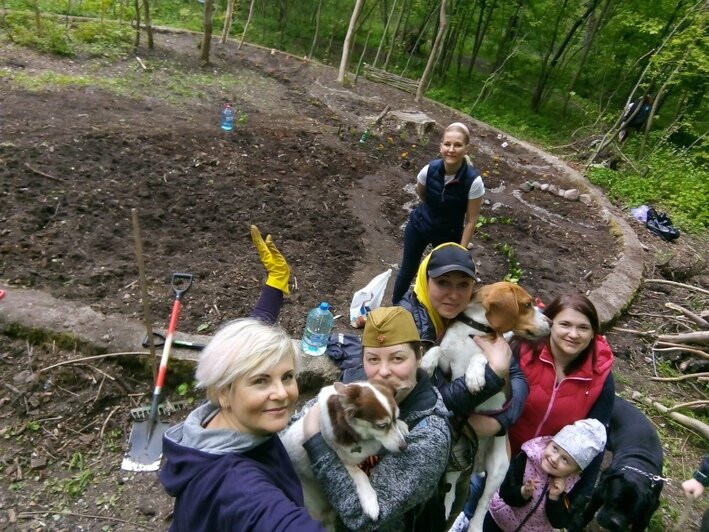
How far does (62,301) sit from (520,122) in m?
16.5

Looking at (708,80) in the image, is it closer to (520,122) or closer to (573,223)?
(520,122)

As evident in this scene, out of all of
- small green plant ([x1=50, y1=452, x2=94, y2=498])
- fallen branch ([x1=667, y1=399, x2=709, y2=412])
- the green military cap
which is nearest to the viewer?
the green military cap

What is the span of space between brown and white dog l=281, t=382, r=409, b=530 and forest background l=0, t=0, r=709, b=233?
32.3 ft

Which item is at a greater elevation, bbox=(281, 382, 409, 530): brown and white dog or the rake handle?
bbox=(281, 382, 409, 530): brown and white dog

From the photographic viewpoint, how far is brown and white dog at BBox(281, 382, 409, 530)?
1.69 metres

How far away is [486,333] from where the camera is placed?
91.3 inches

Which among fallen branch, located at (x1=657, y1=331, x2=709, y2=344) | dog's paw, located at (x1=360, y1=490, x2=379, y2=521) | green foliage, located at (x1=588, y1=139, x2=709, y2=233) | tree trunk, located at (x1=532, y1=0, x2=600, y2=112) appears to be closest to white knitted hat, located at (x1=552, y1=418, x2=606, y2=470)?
dog's paw, located at (x1=360, y1=490, x2=379, y2=521)

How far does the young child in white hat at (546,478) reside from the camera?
2357 mm

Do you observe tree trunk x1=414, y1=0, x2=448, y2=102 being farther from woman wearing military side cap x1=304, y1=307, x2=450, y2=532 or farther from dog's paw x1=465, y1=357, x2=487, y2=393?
woman wearing military side cap x1=304, y1=307, x2=450, y2=532

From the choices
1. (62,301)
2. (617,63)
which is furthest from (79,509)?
(617,63)

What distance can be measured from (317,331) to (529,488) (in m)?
2.13

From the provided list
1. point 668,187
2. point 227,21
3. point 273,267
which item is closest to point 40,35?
point 227,21

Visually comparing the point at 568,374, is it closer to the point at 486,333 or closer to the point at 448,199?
the point at 486,333

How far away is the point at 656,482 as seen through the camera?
9.04 ft
